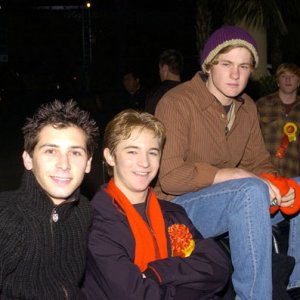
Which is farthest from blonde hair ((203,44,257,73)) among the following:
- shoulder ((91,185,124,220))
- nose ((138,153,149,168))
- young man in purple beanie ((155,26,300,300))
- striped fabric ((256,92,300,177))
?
striped fabric ((256,92,300,177))

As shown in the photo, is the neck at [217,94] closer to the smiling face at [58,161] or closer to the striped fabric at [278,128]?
the smiling face at [58,161]

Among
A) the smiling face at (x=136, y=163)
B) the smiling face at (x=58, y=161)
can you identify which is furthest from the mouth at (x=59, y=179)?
the smiling face at (x=136, y=163)

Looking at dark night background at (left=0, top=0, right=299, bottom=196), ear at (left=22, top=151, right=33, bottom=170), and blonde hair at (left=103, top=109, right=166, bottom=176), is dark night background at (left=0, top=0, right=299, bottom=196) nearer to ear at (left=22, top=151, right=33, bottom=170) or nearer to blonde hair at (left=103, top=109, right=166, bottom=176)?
blonde hair at (left=103, top=109, right=166, bottom=176)

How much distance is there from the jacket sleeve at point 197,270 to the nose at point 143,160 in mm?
539

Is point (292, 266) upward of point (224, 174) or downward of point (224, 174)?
downward

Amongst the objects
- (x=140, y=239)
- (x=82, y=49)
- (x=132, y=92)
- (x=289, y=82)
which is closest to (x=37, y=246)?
(x=140, y=239)

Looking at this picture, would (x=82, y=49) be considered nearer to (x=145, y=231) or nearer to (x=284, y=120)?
(x=284, y=120)

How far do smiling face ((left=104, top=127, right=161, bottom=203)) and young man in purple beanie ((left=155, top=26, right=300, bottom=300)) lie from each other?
42 cm

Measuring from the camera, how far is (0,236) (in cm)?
262

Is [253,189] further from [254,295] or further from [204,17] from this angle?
[204,17]

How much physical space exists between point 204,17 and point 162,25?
22.6 metres

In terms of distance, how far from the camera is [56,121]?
2.95m

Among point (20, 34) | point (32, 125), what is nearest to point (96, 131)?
point (32, 125)

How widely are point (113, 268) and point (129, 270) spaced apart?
0.08 m
